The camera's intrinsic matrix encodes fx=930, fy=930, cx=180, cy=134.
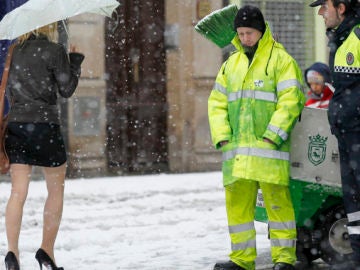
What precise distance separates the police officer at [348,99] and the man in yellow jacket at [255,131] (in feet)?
1.61

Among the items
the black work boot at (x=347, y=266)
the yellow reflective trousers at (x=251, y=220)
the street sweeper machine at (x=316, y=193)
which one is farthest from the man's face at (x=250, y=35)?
the black work boot at (x=347, y=266)

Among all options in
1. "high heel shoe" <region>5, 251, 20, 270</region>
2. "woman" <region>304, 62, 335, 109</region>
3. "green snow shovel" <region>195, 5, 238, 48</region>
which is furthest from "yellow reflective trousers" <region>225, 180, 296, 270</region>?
"woman" <region>304, 62, 335, 109</region>

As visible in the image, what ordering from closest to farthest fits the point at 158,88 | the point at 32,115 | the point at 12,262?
the point at 12,262 → the point at 32,115 → the point at 158,88

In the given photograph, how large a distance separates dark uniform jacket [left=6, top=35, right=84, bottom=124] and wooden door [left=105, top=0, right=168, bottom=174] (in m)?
9.36

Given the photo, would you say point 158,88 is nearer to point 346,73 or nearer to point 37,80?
point 37,80

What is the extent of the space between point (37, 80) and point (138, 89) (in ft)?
32.1

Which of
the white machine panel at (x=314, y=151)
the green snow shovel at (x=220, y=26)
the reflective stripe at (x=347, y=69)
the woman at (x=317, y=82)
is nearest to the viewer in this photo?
the reflective stripe at (x=347, y=69)

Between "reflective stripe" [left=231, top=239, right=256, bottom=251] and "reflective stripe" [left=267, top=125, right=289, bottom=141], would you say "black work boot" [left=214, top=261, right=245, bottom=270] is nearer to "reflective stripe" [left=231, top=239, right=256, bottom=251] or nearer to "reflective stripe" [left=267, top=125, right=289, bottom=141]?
"reflective stripe" [left=231, top=239, right=256, bottom=251]

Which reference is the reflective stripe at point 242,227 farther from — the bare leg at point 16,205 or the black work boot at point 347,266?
the bare leg at point 16,205

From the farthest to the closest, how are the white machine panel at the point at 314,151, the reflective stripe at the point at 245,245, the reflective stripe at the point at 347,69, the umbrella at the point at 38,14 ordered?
1. the reflective stripe at the point at 245,245
2. the white machine panel at the point at 314,151
3. the umbrella at the point at 38,14
4. the reflective stripe at the point at 347,69

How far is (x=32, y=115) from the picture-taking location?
6.12 m

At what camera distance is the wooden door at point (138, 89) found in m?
15.6

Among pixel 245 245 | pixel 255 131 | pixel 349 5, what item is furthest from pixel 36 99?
pixel 349 5

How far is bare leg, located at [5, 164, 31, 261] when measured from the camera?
608 cm
